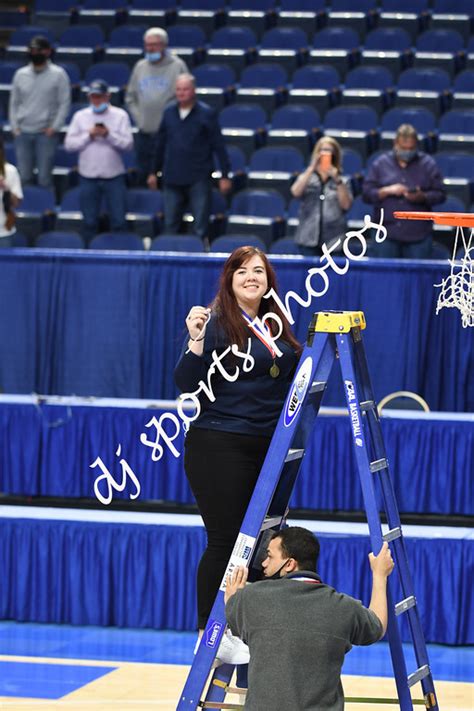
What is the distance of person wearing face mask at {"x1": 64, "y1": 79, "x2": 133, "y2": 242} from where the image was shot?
976 centimetres

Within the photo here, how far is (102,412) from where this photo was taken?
7.65m

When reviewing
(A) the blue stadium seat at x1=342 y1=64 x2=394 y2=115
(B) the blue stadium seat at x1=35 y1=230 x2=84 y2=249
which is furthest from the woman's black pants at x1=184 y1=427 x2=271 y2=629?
(A) the blue stadium seat at x1=342 y1=64 x2=394 y2=115

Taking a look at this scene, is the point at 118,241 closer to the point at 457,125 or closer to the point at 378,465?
the point at 457,125

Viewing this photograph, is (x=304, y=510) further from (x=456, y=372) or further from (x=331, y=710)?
(x=331, y=710)

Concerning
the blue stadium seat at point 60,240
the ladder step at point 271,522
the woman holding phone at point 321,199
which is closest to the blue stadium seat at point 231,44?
the blue stadium seat at point 60,240

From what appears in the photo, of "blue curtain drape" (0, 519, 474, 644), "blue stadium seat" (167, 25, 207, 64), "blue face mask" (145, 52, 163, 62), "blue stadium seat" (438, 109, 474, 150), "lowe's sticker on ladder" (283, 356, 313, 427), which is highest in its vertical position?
"blue stadium seat" (167, 25, 207, 64)

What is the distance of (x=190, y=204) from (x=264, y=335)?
18.5 ft

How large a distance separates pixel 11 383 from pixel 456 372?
276 centimetres

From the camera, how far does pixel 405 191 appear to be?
8.72 metres

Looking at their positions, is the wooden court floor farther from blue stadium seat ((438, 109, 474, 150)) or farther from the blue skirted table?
blue stadium seat ((438, 109, 474, 150))

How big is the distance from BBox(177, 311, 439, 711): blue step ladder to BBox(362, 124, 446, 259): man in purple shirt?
4.59 m

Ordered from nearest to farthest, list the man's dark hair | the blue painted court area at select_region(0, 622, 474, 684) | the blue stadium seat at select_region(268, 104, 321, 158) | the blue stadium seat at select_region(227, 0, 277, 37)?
the man's dark hair → the blue painted court area at select_region(0, 622, 474, 684) → the blue stadium seat at select_region(268, 104, 321, 158) → the blue stadium seat at select_region(227, 0, 277, 37)

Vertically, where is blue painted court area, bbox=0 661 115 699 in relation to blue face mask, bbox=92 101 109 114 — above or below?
below

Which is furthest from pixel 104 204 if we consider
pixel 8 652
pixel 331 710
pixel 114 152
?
pixel 331 710
